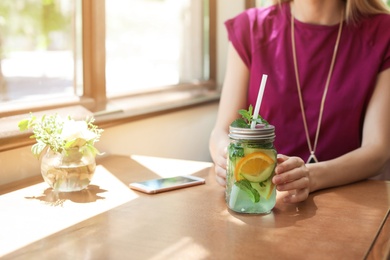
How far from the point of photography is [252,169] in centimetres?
104

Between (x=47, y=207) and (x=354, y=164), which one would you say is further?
(x=354, y=164)

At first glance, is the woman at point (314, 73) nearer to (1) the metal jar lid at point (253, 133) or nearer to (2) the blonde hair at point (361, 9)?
(2) the blonde hair at point (361, 9)

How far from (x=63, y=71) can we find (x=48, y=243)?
0.90 meters

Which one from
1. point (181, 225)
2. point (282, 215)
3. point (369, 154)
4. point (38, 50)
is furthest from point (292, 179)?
point (38, 50)

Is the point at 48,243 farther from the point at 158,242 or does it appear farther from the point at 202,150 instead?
the point at 202,150

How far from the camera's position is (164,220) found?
3.37 ft

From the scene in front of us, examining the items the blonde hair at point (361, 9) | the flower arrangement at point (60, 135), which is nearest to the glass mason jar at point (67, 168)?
the flower arrangement at point (60, 135)

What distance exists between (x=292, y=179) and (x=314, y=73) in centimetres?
70

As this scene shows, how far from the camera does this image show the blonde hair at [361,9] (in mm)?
1763

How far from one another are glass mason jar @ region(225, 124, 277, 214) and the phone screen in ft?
0.70

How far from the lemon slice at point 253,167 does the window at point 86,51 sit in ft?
2.22

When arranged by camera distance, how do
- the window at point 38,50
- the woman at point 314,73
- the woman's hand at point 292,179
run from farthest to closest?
the woman at point 314,73 < the window at point 38,50 < the woman's hand at point 292,179

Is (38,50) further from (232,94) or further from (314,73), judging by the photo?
(314,73)

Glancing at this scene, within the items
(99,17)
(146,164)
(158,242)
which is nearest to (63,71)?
(99,17)
